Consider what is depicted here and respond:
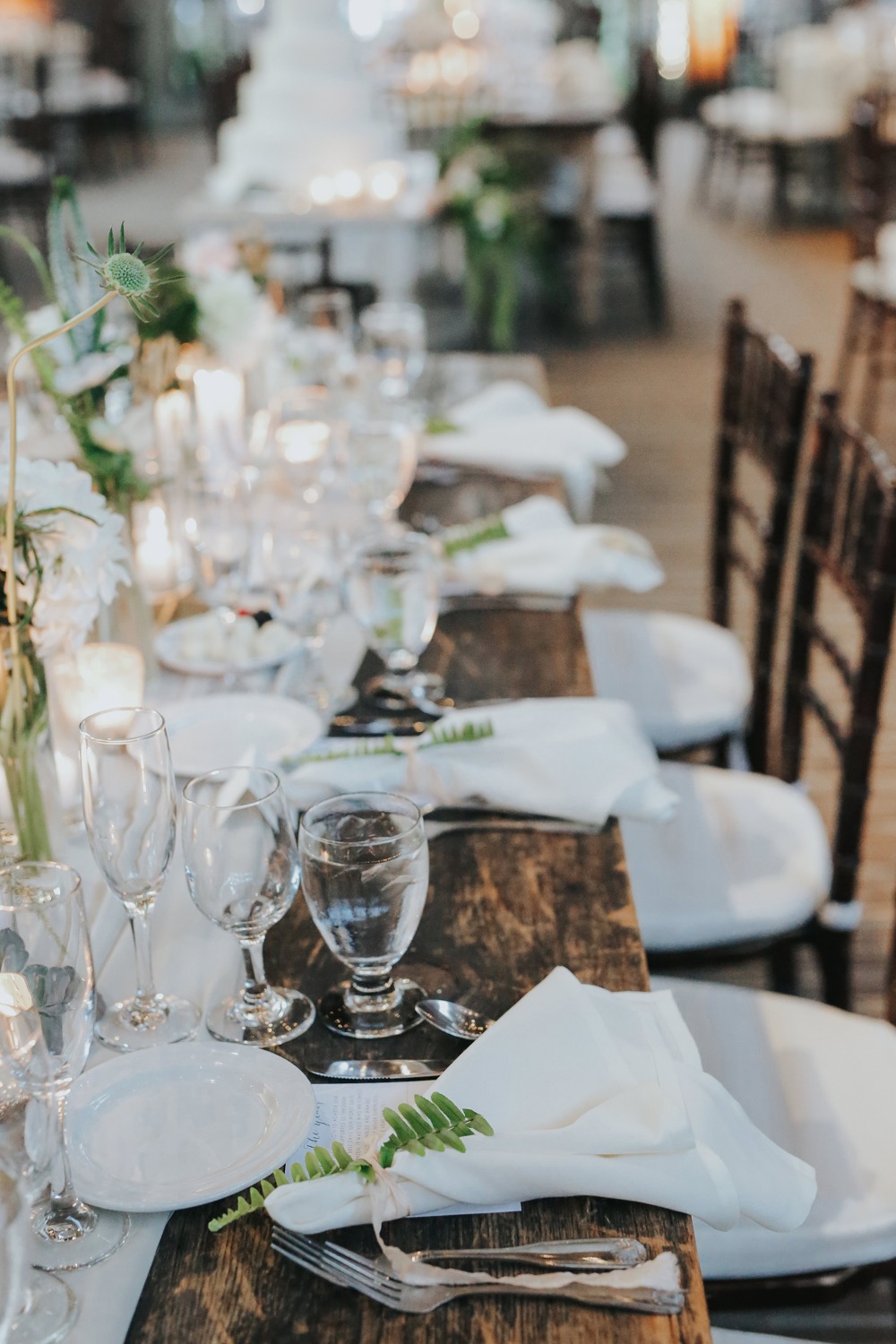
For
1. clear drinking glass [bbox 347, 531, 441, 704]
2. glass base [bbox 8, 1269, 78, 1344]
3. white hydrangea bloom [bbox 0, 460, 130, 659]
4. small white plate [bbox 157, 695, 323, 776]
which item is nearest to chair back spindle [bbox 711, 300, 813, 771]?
clear drinking glass [bbox 347, 531, 441, 704]

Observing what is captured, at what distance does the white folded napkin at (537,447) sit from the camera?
2.34 m

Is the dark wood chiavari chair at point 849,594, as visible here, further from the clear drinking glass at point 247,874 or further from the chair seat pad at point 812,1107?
the clear drinking glass at point 247,874

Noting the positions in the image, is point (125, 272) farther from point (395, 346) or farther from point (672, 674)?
point (395, 346)

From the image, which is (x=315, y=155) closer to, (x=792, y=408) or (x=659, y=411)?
(x=659, y=411)

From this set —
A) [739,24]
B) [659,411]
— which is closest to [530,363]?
[659,411]

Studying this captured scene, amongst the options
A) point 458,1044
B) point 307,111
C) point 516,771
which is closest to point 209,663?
point 516,771

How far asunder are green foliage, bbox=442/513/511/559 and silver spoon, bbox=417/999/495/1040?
37.9 inches

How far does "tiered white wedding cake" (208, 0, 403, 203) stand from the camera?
18.0 ft

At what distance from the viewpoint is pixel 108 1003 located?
1.03 meters

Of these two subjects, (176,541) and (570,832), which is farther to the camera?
(176,541)

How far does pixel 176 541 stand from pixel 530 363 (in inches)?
58.4

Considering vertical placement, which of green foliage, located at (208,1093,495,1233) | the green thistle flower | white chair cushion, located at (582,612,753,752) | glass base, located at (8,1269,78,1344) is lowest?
white chair cushion, located at (582,612,753,752)

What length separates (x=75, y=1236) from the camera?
31.4 inches

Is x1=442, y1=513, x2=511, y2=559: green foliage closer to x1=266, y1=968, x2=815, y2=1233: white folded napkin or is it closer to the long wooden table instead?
the long wooden table
